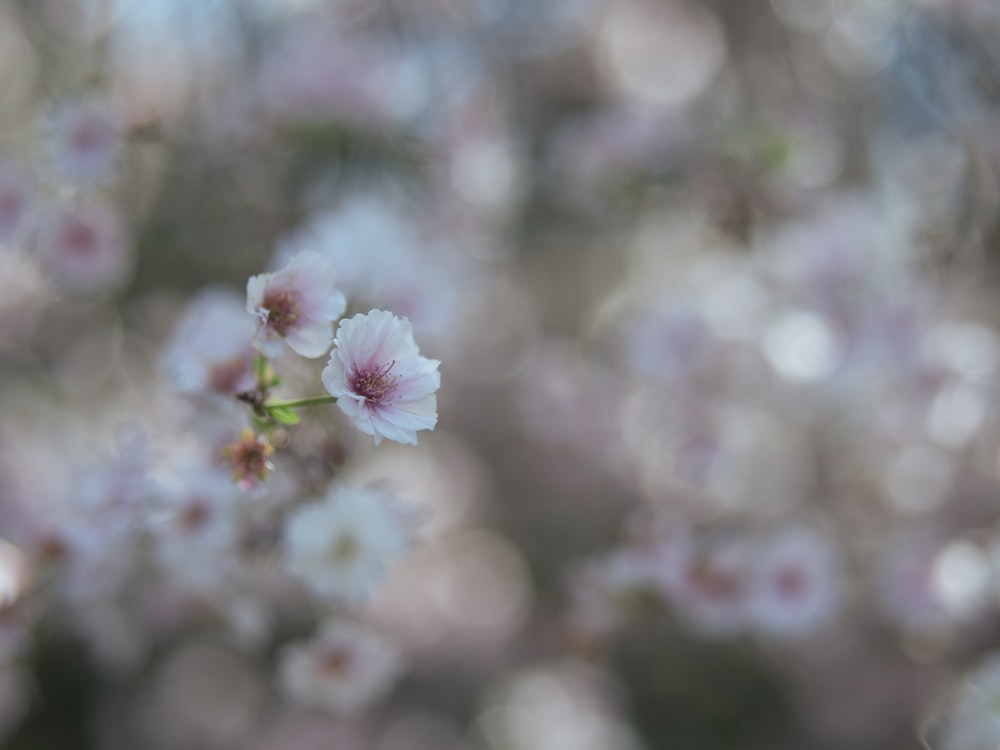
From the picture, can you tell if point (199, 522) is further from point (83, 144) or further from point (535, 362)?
point (535, 362)

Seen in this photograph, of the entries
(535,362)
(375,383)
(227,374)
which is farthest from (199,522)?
(535,362)

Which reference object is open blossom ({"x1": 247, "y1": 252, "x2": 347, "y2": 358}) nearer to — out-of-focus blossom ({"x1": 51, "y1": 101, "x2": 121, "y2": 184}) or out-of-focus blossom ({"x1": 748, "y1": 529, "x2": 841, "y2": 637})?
out-of-focus blossom ({"x1": 51, "y1": 101, "x2": 121, "y2": 184})

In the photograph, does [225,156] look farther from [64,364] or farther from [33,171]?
[64,364]

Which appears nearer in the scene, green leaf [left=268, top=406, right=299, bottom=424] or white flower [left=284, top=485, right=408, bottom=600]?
green leaf [left=268, top=406, right=299, bottom=424]

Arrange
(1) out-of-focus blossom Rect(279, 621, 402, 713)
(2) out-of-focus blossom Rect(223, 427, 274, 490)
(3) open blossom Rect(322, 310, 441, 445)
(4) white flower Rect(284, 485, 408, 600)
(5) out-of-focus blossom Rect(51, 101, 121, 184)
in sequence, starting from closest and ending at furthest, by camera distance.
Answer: (3) open blossom Rect(322, 310, 441, 445) → (2) out-of-focus blossom Rect(223, 427, 274, 490) → (4) white flower Rect(284, 485, 408, 600) → (1) out-of-focus blossom Rect(279, 621, 402, 713) → (5) out-of-focus blossom Rect(51, 101, 121, 184)

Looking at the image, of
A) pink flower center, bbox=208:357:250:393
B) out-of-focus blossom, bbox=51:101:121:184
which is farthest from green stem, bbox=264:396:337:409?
out-of-focus blossom, bbox=51:101:121:184

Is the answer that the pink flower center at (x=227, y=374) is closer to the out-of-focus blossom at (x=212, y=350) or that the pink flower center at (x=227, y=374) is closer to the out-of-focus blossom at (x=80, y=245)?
the out-of-focus blossom at (x=212, y=350)

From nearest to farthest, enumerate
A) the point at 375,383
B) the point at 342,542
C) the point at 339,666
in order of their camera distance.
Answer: the point at 375,383
the point at 342,542
the point at 339,666
